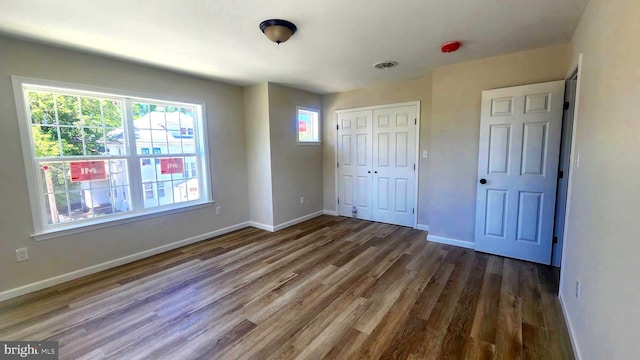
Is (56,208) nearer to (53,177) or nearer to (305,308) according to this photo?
(53,177)

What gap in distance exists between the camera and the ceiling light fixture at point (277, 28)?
2115mm

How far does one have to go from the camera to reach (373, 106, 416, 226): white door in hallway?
4.25 metres

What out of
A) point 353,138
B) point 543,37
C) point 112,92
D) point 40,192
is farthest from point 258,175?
point 543,37

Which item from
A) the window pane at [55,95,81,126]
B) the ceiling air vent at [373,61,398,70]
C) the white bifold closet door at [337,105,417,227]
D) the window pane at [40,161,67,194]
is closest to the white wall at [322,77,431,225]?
the white bifold closet door at [337,105,417,227]

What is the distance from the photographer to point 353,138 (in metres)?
4.85

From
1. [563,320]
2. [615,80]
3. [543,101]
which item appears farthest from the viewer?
[543,101]

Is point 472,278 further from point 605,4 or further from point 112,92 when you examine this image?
point 112,92

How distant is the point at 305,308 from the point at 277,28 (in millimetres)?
2353

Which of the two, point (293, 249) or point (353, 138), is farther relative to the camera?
point (353, 138)

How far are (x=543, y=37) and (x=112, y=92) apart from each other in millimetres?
4581

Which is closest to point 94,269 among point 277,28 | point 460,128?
point 277,28

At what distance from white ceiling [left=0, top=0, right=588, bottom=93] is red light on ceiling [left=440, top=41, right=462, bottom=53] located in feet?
0.22

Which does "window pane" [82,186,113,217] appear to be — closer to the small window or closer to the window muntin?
the window muntin

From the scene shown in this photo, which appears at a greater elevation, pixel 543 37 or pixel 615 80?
pixel 543 37
